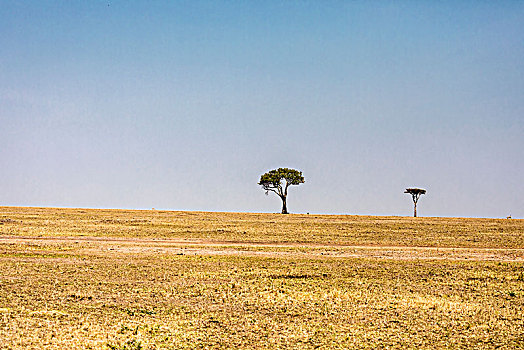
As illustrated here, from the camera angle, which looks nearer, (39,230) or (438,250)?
(438,250)

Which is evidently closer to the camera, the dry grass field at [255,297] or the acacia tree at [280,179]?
the dry grass field at [255,297]

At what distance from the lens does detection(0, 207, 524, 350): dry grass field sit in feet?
32.7

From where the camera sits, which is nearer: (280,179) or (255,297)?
(255,297)

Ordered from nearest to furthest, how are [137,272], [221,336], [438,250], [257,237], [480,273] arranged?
[221,336] < [137,272] < [480,273] < [438,250] < [257,237]

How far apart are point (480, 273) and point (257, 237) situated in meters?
18.1

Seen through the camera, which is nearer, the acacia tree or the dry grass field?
the dry grass field

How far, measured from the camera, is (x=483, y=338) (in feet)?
33.7

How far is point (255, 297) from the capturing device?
539 inches

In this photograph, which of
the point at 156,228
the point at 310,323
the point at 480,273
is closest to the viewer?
the point at 310,323

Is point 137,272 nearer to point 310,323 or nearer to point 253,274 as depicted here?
point 253,274

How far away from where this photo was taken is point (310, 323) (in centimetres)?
1105

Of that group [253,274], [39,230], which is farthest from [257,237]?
[253,274]

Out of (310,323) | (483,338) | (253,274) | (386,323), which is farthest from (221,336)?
(253,274)

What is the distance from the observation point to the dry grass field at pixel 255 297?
9969mm
